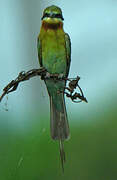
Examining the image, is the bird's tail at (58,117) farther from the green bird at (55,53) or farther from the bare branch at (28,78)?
the bare branch at (28,78)

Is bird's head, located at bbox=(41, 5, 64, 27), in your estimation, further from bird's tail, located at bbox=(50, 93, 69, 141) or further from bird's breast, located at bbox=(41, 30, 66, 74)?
bird's tail, located at bbox=(50, 93, 69, 141)

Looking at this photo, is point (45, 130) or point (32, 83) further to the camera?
point (32, 83)

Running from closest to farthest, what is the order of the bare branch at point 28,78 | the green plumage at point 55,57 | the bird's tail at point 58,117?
the bare branch at point 28,78, the bird's tail at point 58,117, the green plumage at point 55,57

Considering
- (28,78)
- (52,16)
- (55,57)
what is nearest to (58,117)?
(55,57)

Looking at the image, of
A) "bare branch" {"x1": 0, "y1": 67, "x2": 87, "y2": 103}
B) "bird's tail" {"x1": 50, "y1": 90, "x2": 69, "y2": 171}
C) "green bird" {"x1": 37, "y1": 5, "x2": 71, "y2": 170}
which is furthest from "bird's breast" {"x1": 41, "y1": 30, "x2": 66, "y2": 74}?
"bare branch" {"x1": 0, "y1": 67, "x2": 87, "y2": 103}

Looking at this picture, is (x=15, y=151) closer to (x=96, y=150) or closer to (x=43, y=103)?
(x=96, y=150)

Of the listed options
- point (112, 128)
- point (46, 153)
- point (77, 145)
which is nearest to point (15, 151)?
point (46, 153)

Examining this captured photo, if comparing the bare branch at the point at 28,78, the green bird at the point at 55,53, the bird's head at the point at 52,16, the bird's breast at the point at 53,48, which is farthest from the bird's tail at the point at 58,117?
the bare branch at the point at 28,78
